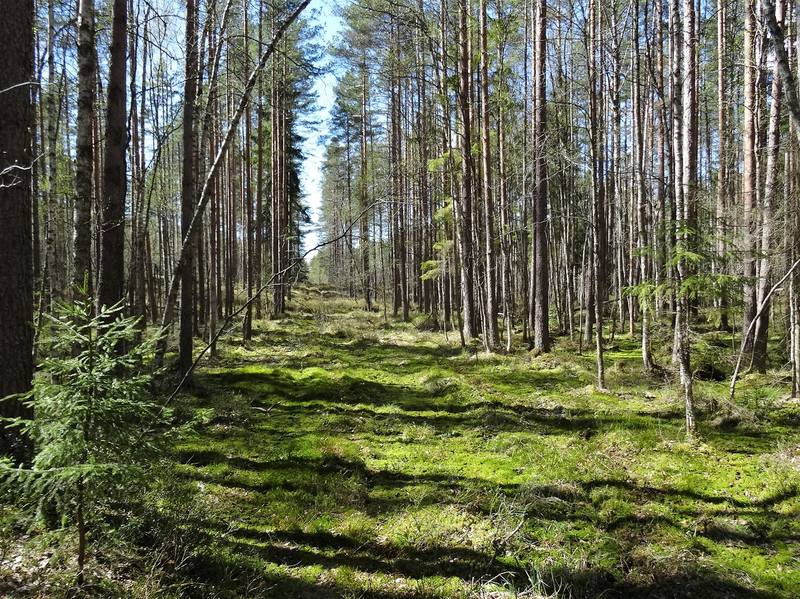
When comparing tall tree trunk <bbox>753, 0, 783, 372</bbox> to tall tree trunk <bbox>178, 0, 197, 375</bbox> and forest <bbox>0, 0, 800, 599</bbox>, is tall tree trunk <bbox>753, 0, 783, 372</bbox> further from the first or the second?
tall tree trunk <bbox>178, 0, 197, 375</bbox>

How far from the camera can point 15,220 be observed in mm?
4113

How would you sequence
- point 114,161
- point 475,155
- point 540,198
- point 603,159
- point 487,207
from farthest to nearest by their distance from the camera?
1. point 475,155
2. point 487,207
3. point 540,198
4. point 603,159
5. point 114,161

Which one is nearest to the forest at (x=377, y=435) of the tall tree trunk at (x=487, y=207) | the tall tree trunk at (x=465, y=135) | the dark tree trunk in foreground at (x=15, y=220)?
the dark tree trunk in foreground at (x=15, y=220)

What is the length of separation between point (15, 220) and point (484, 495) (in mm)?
5513

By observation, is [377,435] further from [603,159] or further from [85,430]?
[603,159]

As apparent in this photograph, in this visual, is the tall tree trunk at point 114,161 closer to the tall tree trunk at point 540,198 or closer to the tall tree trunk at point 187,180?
the tall tree trunk at point 187,180

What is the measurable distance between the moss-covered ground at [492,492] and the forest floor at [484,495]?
21mm

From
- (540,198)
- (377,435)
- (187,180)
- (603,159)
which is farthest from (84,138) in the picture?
(540,198)

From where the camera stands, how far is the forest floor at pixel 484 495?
3803 millimetres

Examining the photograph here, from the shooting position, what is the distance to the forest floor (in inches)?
150

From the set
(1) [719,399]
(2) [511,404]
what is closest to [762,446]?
(1) [719,399]

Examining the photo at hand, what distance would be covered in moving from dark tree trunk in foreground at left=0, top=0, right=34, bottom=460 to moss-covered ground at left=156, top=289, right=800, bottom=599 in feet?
5.91

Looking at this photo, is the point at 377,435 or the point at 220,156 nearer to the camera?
the point at 220,156

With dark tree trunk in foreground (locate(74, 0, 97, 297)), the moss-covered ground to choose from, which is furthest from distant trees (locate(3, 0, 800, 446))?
the moss-covered ground
